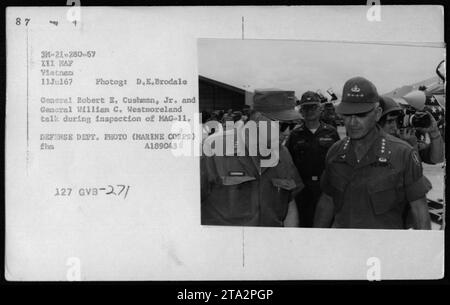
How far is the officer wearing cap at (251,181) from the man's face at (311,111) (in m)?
0.02

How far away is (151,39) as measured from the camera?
1.36 meters

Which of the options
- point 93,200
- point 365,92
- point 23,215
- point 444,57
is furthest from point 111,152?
point 444,57

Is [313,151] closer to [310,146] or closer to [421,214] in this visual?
[310,146]

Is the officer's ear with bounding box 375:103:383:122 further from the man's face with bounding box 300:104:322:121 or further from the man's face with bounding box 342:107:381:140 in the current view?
the man's face with bounding box 300:104:322:121

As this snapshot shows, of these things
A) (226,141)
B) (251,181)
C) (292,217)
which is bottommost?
(292,217)

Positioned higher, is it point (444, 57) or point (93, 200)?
point (444, 57)

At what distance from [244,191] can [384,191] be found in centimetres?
38

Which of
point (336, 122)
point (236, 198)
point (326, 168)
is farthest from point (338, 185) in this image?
point (236, 198)

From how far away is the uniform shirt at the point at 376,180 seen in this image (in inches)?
53.5

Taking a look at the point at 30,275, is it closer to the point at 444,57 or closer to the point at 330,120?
the point at 330,120

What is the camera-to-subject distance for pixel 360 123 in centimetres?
136

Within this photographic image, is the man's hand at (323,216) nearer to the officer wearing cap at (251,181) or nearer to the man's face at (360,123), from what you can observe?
the officer wearing cap at (251,181)
